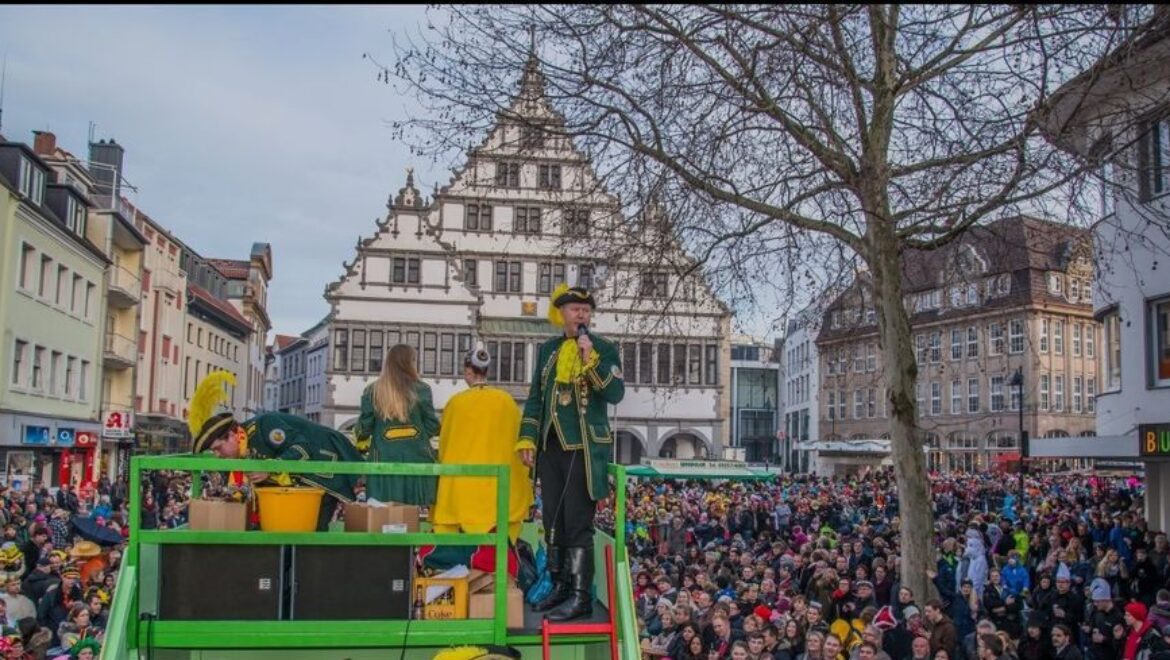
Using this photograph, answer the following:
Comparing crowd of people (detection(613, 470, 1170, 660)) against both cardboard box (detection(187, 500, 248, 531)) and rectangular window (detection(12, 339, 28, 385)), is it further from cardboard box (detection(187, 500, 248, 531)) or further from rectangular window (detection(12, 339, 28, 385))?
rectangular window (detection(12, 339, 28, 385))

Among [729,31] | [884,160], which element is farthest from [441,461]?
[884,160]

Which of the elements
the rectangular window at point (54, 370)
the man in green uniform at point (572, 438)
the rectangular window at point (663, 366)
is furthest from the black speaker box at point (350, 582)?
the rectangular window at point (663, 366)

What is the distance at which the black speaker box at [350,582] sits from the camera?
17.7 feet

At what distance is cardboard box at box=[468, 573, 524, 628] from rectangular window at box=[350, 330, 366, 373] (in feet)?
170

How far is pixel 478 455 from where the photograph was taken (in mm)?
6605

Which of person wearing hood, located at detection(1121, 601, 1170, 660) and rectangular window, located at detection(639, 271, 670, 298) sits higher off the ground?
rectangular window, located at detection(639, 271, 670, 298)

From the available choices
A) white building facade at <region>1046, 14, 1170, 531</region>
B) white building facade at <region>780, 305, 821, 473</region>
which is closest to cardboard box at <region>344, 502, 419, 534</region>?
white building facade at <region>1046, 14, 1170, 531</region>

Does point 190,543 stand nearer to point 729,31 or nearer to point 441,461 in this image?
point 441,461

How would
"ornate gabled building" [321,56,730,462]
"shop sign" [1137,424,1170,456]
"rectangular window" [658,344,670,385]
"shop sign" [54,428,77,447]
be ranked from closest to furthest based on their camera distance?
1. "shop sign" [1137,424,1170,456]
2. "shop sign" [54,428,77,447]
3. "ornate gabled building" [321,56,730,462]
4. "rectangular window" [658,344,670,385]

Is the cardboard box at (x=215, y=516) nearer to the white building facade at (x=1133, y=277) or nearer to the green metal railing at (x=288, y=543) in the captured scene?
the green metal railing at (x=288, y=543)

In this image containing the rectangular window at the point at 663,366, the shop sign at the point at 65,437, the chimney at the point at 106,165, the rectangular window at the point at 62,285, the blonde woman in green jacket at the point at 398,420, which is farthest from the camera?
the rectangular window at the point at 663,366

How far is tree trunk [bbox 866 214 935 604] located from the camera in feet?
49.8

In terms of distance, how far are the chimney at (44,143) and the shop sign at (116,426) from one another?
966 centimetres

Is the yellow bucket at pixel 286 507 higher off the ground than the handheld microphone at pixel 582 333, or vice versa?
the handheld microphone at pixel 582 333
